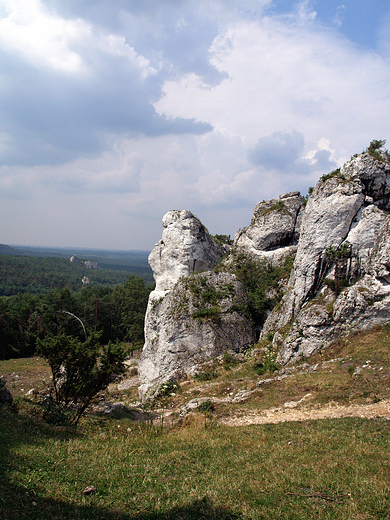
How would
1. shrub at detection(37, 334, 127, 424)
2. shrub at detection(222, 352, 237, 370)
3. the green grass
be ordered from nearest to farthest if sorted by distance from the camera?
the green grass → shrub at detection(37, 334, 127, 424) → shrub at detection(222, 352, 237, 370)

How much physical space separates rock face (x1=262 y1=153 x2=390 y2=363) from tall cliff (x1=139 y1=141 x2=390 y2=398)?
5 cm

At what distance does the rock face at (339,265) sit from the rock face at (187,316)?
2.84 meters

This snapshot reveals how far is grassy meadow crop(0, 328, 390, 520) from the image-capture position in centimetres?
479

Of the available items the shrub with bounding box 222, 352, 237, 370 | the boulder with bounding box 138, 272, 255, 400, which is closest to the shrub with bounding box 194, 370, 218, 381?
the shrub with bounding box 222, 352, 237, 370

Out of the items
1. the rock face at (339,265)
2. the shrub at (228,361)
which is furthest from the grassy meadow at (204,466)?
the shrub at (228,361)

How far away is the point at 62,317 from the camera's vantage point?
2132 inches

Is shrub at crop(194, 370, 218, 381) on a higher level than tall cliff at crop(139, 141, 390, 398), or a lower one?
→ lower

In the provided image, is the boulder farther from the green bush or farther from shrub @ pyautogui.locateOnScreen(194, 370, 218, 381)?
the green bush

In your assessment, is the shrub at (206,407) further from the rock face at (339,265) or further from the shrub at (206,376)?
the rock face at (339,265)

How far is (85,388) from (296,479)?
754 centimetres

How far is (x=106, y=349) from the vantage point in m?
11.3

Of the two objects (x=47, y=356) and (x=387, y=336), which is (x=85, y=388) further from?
(x=387, y=336)

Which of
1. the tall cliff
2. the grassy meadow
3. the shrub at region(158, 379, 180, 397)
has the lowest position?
the shrub at region(158, 379, 180, 397)

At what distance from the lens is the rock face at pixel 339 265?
49.0 feet
